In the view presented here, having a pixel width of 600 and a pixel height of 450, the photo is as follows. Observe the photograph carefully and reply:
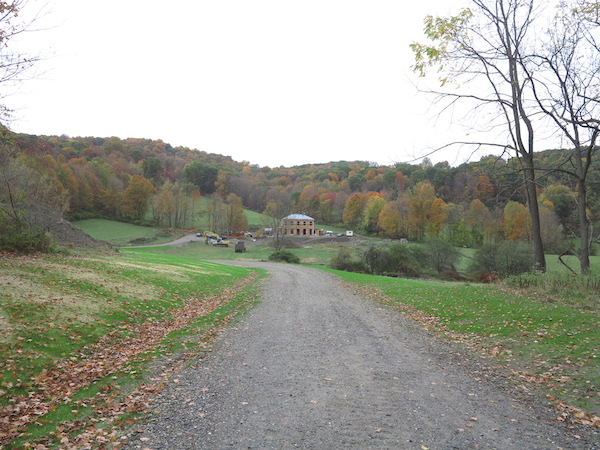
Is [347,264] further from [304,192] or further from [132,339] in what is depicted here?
[304,192]

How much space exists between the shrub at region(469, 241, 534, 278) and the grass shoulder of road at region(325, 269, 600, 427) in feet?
84.5

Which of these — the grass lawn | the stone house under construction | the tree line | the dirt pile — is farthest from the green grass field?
the stone house under construction

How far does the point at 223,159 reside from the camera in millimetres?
175000

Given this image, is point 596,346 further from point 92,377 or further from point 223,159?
point 223,159

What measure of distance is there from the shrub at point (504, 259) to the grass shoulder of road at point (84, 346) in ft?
106

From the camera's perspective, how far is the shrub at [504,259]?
122 feet

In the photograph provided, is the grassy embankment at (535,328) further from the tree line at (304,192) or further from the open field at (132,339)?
the tree line at (304,192)

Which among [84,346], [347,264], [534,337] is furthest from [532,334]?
[347,264]

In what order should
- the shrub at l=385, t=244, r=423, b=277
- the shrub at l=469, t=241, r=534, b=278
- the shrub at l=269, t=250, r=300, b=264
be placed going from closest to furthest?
the shrub at l=469, t=241, r=534, b=278, the shrub at l=385, t=244, r=423, b=277, the shrub at l=269, t=250, r=300, b=264

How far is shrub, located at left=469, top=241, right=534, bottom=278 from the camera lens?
1460 inches

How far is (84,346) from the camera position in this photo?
815cm

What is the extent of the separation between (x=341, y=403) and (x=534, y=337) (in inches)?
238

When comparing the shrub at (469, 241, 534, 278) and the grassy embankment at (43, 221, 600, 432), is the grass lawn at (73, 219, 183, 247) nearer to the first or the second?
the shrub at (469, 241, 534, 278)

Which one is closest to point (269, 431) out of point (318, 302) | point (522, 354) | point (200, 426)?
point (200, 426)
